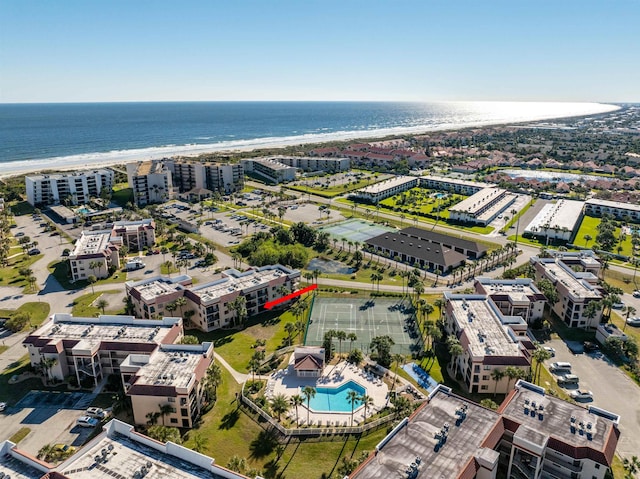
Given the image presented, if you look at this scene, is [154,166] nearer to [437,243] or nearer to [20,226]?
[20,226]

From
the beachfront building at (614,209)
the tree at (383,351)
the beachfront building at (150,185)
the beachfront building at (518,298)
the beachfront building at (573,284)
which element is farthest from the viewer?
the beachfront building at (150,185)

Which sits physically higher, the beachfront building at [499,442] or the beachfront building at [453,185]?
the beachfront building at [453,185]

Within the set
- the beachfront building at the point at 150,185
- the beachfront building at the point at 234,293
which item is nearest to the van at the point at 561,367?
the beachfront building at the point at 234,293

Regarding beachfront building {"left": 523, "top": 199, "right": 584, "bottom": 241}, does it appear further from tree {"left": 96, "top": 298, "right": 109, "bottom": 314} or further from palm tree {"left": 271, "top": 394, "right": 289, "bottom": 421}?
tree {"left": 96, "top": 298, "right": 109, "bottom": 314}

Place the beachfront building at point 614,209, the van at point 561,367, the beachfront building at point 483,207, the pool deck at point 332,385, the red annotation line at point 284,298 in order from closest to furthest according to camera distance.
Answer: the pool deck at point 332,385 → the van at point 561,367 → the red annotation line at point 284,298 → the beachfront building at point 483,207 → the beachfront building at point 614,209

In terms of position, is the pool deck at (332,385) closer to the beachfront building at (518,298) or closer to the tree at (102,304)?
the beachfront building at (518,298)

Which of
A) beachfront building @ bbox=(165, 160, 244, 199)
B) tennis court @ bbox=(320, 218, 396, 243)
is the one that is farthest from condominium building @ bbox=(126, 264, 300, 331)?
beachfront building @ bbox=(165, 160, 244, 199)

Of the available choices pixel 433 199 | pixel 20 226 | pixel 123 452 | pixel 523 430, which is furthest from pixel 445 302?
pixel 20 226
